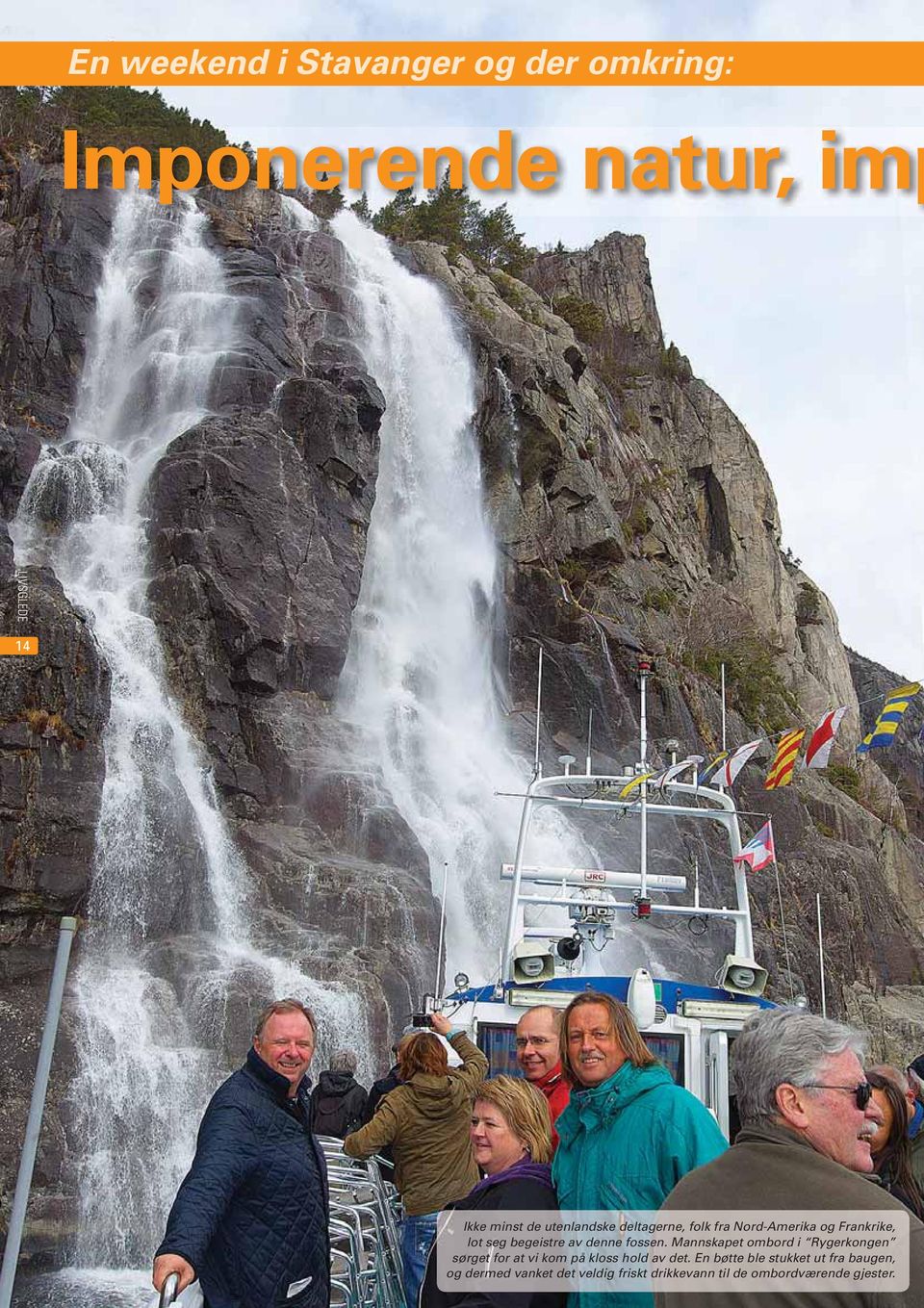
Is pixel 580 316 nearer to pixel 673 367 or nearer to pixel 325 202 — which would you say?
pixel 673 367

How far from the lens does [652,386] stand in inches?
Result: 2164

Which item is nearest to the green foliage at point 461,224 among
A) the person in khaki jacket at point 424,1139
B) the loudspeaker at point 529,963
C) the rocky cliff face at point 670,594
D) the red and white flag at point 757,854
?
the rocky cliff face at point 670,594

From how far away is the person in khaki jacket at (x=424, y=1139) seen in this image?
16.4 feet

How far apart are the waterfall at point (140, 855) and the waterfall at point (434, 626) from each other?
17.1ft

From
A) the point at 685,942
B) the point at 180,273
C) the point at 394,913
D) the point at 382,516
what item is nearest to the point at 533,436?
the point at 382,516

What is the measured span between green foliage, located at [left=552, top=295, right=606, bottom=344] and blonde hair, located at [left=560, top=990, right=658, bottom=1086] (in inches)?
2063

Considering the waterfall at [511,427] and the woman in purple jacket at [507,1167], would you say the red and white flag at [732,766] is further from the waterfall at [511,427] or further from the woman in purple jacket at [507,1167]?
the waterfall at [511,427]

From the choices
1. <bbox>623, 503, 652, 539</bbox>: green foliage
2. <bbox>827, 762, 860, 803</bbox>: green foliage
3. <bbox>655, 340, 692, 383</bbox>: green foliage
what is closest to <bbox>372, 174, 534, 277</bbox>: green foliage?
<bbox>655, 340, 692, 383</bbox>: green foliage

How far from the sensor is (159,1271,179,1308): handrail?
3.26 m

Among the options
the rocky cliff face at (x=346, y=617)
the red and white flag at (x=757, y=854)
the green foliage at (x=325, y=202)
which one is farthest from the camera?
the green foliage at (x=325, y=202)

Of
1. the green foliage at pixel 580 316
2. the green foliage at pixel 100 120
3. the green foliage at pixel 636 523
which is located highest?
the green foliage at pixel 100 120

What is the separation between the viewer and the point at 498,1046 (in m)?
8.67

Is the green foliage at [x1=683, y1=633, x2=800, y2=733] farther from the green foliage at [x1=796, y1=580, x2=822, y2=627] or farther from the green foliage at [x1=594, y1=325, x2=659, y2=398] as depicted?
the green foliage at [x1=594, y1=325, x2=659, y2=398]

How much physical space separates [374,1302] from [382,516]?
2940 centimetres
